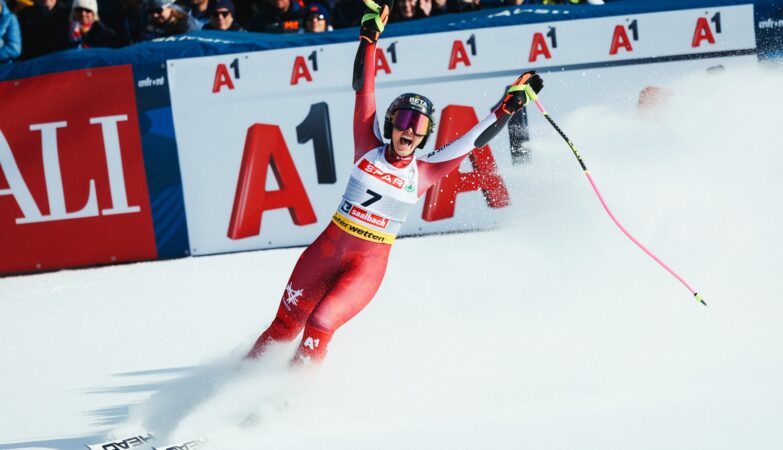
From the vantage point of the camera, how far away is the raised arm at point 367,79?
5.52 meters

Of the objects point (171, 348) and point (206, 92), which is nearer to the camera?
point (171, 348)

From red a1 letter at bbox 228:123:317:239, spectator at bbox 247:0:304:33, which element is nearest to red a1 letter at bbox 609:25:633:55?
spectator at bbox 247:0:304:33

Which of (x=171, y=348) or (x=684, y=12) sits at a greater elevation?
(x=684, y=12)

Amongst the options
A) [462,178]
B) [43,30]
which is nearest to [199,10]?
[43,30]

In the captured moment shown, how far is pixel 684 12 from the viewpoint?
920 cm

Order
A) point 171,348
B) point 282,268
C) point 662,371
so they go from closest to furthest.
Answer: point 662,371 < point 171,348 < point 282,268

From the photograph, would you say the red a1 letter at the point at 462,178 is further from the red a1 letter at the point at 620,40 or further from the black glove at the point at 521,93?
the black glove at the point at 521,93

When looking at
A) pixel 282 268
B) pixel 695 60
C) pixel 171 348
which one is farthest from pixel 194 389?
pixel 695 60

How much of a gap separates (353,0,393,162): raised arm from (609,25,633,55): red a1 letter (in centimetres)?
415

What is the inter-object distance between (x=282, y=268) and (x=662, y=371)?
4022 millimetres

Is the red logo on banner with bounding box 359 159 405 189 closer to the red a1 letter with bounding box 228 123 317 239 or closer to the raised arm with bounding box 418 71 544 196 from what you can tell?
the raised arm with bounding box 418 71 544 196

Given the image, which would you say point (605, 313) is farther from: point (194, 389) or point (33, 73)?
point (33, 73)

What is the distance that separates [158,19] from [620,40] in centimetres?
430

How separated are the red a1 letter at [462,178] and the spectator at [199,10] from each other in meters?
2.73
